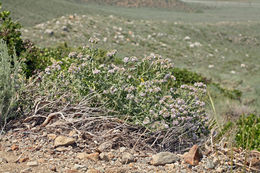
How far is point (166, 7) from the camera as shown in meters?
43.1

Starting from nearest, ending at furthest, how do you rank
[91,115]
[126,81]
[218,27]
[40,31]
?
[91,115] < [126,81] < [40,31] < [218,27]

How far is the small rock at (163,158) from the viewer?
3420 millimetres

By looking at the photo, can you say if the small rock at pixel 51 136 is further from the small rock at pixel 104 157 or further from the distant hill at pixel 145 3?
the distant hill at pixel 145 3

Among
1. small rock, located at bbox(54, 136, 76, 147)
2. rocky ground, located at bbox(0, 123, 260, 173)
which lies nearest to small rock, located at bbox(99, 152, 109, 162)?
rocky ground, located at bbox(0, 123, 260, 173)

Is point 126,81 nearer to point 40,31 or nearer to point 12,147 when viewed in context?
point 12,147

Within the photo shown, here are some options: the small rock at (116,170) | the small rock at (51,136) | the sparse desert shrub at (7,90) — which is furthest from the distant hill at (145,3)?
the small rock at (116,170)

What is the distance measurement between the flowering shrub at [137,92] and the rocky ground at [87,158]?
0.37 meters

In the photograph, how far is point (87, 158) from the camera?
3348 mm

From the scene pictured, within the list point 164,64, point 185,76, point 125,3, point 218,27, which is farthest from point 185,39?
point 125,3

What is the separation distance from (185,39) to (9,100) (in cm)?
1700

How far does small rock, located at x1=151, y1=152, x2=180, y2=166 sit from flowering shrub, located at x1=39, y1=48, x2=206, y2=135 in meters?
0.30

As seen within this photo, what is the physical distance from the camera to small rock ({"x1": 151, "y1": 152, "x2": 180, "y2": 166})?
342 centimetres

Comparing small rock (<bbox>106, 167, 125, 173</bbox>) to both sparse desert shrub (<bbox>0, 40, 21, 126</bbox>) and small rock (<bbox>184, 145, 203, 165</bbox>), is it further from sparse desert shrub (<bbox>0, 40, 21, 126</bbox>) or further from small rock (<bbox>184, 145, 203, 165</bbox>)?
sparse desert shrub (<bbox>0, 40, 21, 126</bbox>)

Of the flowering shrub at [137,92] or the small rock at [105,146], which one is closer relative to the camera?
the small rock at [105,146]
